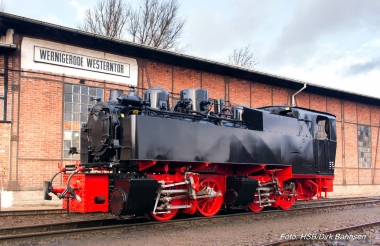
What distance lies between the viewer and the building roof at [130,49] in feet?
36.1

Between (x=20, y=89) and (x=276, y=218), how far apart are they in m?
8.17

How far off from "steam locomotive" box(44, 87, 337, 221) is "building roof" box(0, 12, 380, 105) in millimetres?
3857

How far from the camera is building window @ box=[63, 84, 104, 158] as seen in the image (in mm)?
11922

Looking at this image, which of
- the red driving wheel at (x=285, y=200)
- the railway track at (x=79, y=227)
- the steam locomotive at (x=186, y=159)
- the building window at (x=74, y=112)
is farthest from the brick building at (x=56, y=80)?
the red driving wheel at (x=285, y=200)

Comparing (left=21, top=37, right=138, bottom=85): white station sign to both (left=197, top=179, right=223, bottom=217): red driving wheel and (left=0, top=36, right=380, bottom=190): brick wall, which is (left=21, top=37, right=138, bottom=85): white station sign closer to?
(left=0, top=36, right=380, bottom=190): brick wall

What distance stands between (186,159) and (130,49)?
21.5ft

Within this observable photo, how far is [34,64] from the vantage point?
1130cm

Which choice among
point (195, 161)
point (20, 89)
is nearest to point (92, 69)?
point (20, 89)

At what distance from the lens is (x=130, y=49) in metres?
13.2

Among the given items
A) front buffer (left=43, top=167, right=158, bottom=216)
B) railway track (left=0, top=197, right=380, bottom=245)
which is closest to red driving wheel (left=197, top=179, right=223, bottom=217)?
railway track (left=0, top=197, right=380, bottom=245)

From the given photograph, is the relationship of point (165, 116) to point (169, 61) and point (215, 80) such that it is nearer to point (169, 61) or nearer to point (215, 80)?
point (169, 61)

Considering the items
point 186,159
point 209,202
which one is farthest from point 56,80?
point 209,202

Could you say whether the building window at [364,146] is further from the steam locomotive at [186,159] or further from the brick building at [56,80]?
the steam locomotive at [186,159]

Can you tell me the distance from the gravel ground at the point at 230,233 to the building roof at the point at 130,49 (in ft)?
23.0
